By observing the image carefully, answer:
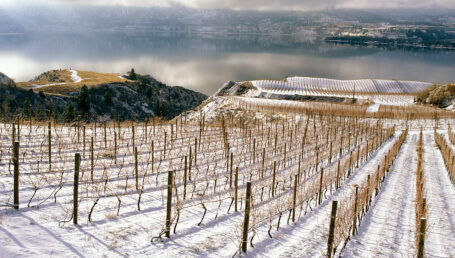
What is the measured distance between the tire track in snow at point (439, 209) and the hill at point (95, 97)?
78.0 ft

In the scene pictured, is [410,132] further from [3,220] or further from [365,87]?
[365,87]

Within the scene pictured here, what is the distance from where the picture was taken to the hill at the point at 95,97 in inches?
1410

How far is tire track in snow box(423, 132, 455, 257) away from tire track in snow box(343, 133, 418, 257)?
0.42m

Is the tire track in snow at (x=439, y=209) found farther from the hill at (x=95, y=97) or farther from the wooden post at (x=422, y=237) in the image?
the hill at (x=95, y=97)

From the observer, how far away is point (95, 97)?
144 feet

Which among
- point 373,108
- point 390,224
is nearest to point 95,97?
point 373,108

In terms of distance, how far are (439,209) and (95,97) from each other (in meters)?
41.0

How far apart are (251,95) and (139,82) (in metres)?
19.3

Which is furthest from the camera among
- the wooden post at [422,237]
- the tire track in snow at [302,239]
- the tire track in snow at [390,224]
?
the tire track in snow at [390,224]

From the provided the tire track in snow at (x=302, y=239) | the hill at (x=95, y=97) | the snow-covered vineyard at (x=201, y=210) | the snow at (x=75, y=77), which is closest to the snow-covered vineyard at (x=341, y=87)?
the hill at (x=95, y=97)

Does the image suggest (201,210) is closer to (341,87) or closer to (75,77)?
(341,87)

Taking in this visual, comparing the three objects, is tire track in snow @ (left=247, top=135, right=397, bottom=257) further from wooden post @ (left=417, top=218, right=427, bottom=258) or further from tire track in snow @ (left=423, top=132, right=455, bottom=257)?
tire track in snow @ (left=423, top=132, right=455, bottom=257)

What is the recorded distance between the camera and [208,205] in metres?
8.74

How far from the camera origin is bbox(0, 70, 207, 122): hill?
117ft
